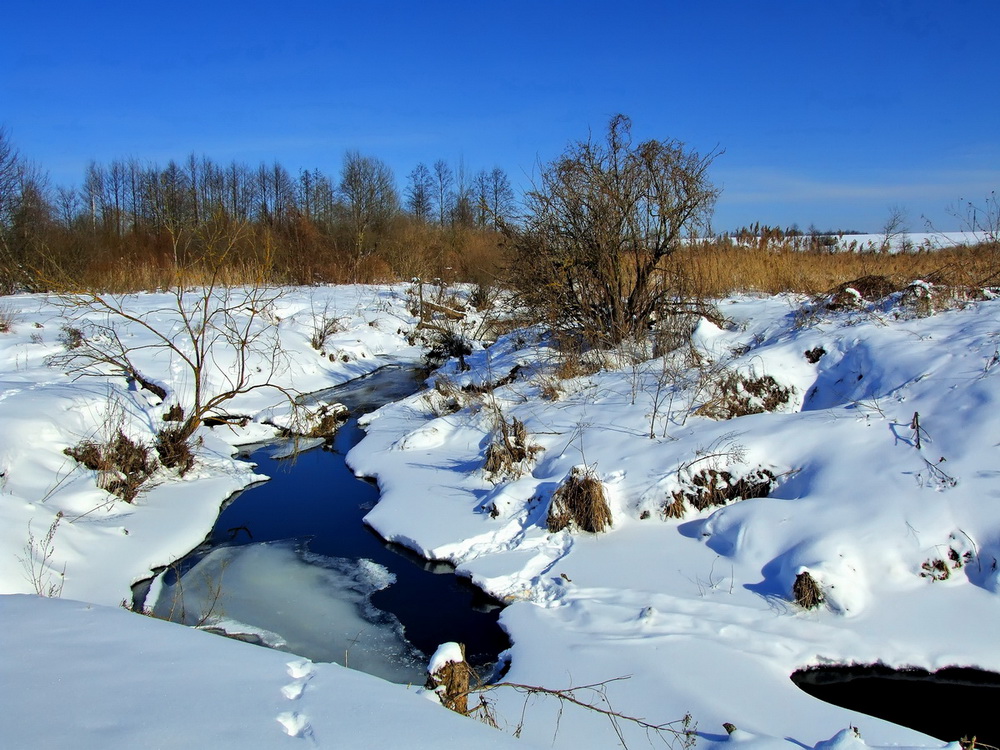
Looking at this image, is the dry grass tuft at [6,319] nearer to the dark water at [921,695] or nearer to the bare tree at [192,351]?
the bare tree at [192,351]

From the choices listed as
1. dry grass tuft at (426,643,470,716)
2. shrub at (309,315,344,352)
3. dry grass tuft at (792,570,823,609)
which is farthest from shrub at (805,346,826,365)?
shrub at (309,315,344,352)

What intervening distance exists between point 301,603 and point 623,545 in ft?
9.71

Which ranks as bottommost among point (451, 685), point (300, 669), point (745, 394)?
point (451, 685)

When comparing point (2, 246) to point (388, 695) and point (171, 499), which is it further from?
point (388, 695)

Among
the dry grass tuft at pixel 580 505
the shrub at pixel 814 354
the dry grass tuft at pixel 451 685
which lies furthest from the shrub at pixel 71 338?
the shrub at pixel 814 354

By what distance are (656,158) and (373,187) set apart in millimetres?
29410

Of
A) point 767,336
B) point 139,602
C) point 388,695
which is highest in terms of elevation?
point 767,336

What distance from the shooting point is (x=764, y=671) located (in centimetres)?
455

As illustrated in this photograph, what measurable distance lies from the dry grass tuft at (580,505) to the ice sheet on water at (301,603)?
1.76m

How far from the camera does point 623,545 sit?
6.37 m

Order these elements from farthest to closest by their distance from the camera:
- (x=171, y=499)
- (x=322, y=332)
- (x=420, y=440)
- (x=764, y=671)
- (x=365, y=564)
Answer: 1. (x=322, y=332)
2. (x=420, y=440)
3. (x=171, y=499)
4. (x=365, y=564)
5. (x=764, y=671)

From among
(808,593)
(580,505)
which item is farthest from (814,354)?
(808,593)

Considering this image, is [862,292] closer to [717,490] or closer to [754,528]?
[717,490]

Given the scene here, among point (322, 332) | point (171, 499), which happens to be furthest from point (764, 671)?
point (322, 332)
